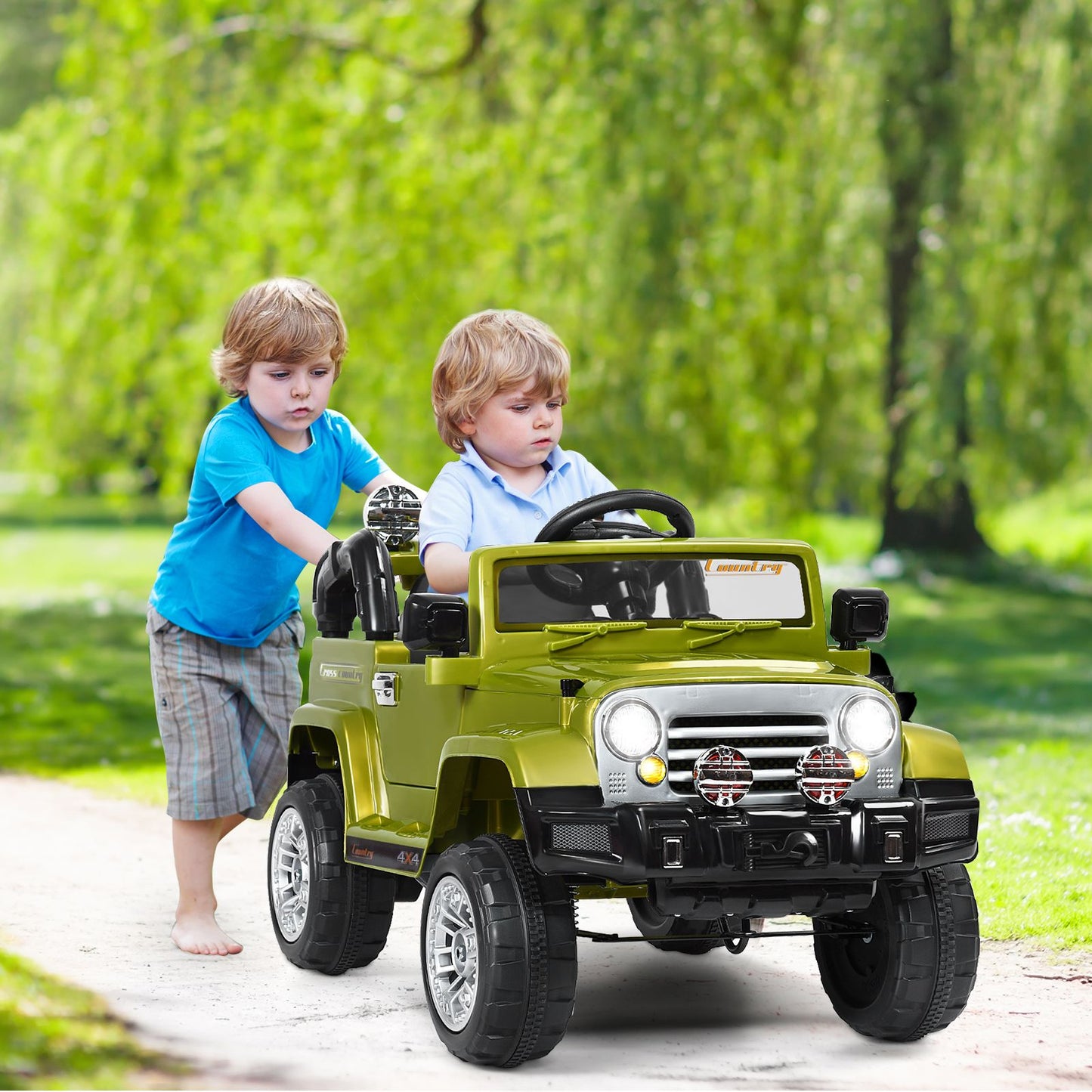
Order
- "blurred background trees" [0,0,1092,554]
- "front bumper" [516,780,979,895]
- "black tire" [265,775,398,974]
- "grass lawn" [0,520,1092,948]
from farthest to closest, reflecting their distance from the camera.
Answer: "blurred background trees" [0,0,1092,554]
"grass lawn" [0,520,1092,948]
"black tire" [265,775,398,974]
"front bumper" [516,780,979,895]

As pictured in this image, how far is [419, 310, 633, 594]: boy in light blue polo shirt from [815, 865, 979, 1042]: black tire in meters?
1.39

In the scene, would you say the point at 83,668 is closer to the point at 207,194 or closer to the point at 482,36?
the point at 207,194

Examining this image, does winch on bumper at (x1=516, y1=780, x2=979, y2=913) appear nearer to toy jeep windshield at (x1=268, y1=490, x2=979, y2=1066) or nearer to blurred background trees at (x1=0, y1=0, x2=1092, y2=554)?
toy jeep windshield at (x1=268, y1=490, x2=979, y2=1066)

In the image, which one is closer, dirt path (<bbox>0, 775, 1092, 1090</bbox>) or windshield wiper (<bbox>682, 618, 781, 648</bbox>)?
dirt path (<bbox>0, 775, 1092, 1090</bbox>)

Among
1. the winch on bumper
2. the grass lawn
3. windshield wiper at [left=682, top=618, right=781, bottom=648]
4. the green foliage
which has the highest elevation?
windshield wiper at [left=682, top=618, right=781, bottom=648]

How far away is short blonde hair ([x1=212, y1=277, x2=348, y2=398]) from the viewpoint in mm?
5793

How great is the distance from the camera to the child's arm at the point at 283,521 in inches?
220

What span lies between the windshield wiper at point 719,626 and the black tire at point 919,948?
740 millimetres

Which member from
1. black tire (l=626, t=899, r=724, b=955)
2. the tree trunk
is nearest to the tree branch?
the tree trunk

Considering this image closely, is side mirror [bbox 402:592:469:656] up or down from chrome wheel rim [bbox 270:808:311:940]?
up

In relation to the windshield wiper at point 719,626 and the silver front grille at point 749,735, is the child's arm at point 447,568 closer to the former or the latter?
the windshield wiper at point 719,626

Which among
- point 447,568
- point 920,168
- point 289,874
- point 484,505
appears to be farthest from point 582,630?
point 920,168

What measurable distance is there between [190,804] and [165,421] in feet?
32.4

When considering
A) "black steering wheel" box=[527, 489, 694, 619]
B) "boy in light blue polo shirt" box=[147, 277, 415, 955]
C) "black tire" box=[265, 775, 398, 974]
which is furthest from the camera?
"boy in light blue polo shirt" box=[147, 277, 415, 955]
